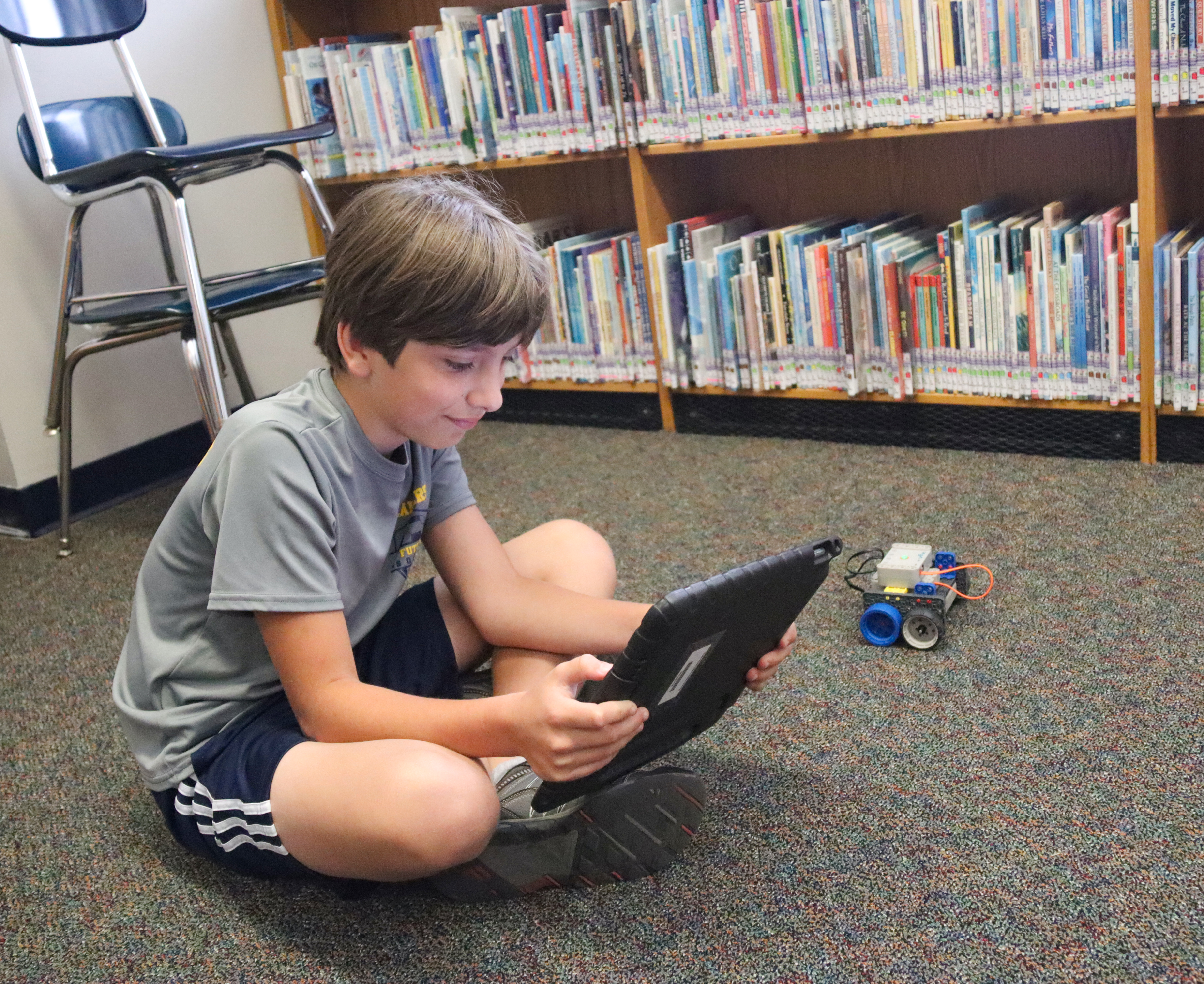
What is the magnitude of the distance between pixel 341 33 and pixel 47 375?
1.07m

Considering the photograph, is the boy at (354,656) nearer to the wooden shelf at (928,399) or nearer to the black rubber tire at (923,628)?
the black rubber tire at (923,628)

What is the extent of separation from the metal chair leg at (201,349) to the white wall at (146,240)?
1.75 feet

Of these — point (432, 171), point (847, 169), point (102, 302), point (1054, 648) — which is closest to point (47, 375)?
point (102, 302)

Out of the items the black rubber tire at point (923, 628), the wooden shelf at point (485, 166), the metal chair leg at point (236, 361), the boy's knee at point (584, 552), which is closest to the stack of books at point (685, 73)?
the wooden shelf at point (485, 166)

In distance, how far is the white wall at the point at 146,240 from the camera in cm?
212

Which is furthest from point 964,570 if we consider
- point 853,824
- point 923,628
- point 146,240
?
point 146,240

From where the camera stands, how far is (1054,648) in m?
1.26

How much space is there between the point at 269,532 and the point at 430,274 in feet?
0.75

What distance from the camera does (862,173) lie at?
219 cm

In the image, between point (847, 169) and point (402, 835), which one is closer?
point (402, 835)

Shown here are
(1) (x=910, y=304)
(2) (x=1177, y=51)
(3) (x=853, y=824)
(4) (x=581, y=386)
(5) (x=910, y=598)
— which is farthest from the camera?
(4) (x=581, y=386)

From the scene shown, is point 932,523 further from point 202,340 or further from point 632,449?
point 202,340

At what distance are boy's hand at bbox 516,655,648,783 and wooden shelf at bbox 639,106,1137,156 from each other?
1.29 metres

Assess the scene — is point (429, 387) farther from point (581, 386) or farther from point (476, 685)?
point (581, 386)
